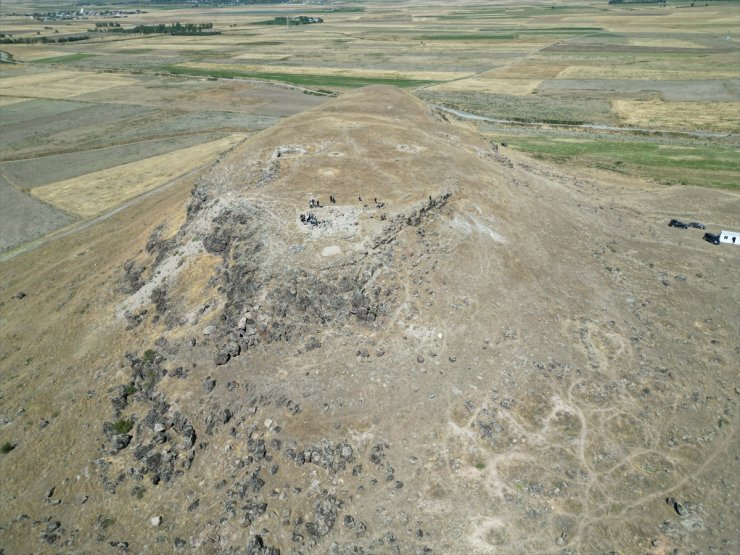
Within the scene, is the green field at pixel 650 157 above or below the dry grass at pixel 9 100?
below

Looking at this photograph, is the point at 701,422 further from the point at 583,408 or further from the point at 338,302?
the point at 338,302

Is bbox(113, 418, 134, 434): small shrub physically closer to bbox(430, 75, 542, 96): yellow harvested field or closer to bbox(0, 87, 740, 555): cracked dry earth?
bbox(0, 87, 740, 555): cracked dry earth

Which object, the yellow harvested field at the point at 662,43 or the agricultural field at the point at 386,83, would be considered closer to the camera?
the agricultural field at the point at 386,83

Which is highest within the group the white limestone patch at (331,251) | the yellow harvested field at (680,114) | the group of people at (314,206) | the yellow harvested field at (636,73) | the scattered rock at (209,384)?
the yellow harvested field at (636,73)

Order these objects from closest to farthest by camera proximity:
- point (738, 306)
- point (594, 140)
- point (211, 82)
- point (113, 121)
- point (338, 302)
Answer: point (338, 302), point (738, 306), point (594, 140), point (113, 121), point (211, 82)

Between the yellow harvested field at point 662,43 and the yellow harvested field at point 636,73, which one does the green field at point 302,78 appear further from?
the yellow harvested field at point 662,43

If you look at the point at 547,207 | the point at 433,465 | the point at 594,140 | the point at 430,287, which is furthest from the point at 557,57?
the point at 433,465

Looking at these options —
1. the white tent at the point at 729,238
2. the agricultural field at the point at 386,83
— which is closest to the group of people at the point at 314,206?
the white tent at the point at 729,238
